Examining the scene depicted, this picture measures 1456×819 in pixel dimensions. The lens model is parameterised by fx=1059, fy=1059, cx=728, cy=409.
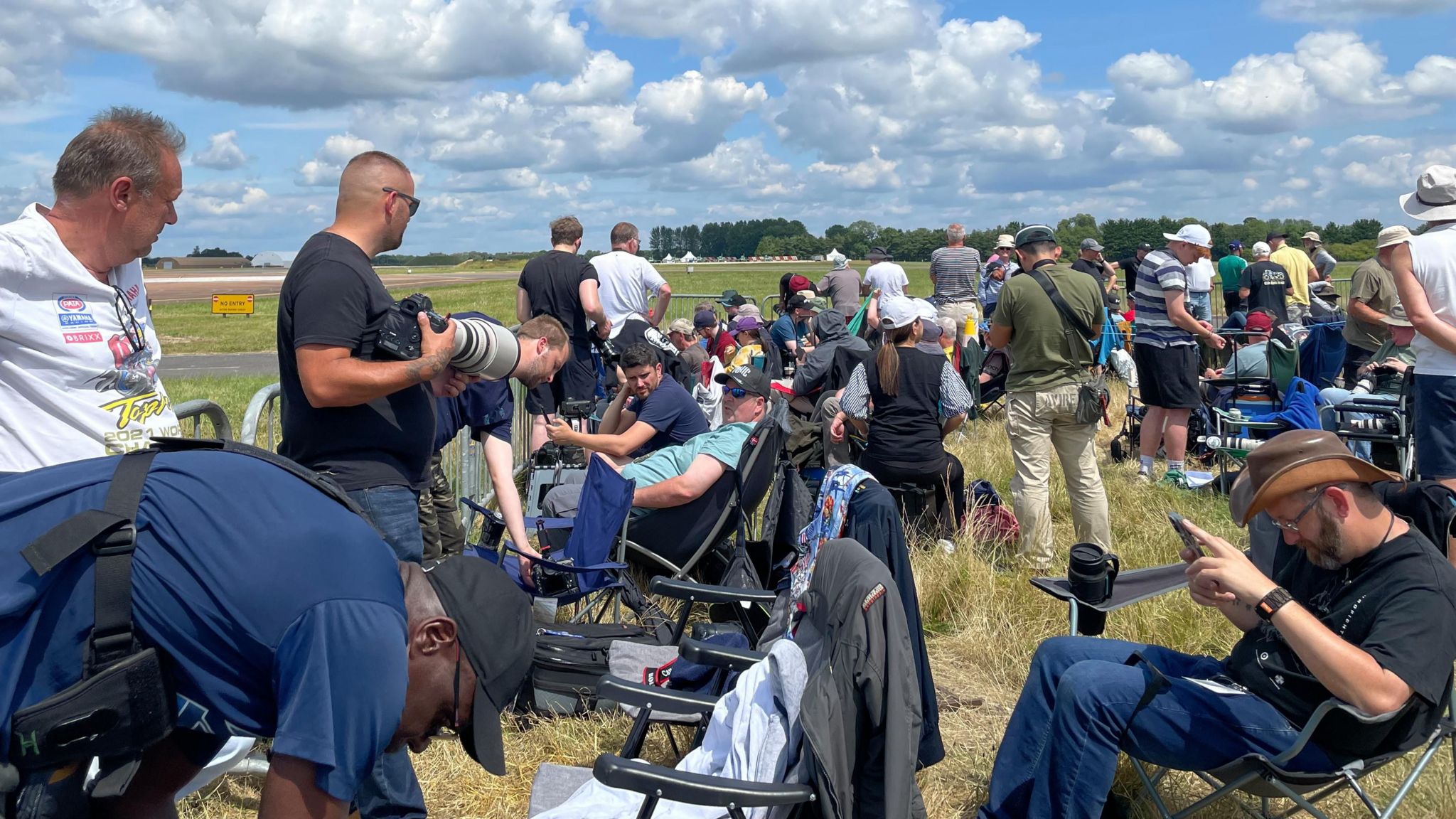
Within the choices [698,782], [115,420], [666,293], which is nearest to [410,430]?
[115,420]

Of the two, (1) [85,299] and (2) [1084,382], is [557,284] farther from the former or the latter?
(1) [85,299]

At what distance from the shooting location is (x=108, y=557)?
5.26 ft

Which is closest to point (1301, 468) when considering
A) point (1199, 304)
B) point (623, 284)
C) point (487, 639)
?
point (487, 639)

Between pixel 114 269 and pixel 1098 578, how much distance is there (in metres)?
2.95

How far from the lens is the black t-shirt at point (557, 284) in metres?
7.50

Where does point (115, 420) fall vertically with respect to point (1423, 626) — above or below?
above

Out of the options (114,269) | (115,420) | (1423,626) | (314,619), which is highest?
(114,269)

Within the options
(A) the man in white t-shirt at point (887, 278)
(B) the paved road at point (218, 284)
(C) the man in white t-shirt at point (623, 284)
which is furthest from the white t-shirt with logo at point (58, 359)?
(B) the paved road at point (218, 284)

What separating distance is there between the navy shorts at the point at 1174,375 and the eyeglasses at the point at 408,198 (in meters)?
5.41

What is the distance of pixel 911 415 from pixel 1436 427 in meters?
2.42

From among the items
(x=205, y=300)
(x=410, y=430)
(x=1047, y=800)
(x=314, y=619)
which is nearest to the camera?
(x=314, y=619)

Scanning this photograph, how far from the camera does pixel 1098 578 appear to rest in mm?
3326

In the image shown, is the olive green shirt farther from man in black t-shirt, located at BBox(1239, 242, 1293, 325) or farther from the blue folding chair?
the blue folding chair

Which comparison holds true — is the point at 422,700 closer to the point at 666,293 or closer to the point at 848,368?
the point at 848,368
